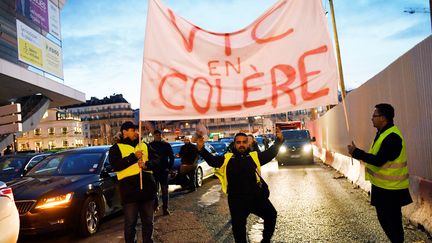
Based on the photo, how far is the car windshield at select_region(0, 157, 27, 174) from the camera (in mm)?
11305

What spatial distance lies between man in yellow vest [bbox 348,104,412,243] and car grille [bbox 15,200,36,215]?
197 inches

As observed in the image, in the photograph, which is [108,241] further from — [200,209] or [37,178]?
[200,209]

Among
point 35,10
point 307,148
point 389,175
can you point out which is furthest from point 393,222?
point 35,10

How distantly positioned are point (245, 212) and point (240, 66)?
171 centimetres

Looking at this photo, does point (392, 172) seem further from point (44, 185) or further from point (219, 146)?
point (219, 146)

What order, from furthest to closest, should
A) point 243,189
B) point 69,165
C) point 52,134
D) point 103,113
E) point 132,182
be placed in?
point 103,113 → point 52,134 → point 69,165 → point 132,182 → point 243,189

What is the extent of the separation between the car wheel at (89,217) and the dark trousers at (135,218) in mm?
2100

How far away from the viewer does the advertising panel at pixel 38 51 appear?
38.1 m

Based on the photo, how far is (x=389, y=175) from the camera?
4641 millimetres

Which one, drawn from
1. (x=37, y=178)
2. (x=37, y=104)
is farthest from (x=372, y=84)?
(x=37, y=104)

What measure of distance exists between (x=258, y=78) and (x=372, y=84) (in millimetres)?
7298

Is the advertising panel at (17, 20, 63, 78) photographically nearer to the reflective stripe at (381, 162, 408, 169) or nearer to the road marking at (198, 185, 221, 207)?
the road marking at (198, 185, 221, 207)

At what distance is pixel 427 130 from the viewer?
7039mm

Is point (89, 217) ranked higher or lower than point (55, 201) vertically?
lower
